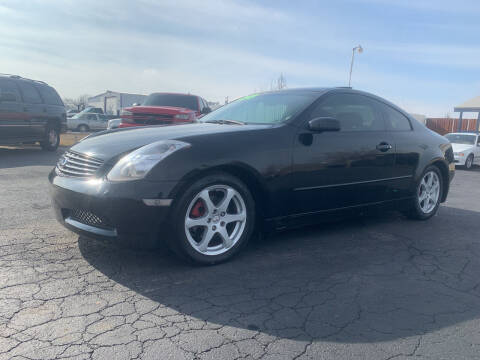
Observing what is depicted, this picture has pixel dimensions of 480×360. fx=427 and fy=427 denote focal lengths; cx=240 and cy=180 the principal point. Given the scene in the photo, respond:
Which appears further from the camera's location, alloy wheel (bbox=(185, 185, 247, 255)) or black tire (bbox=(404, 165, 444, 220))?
black tire (bbox=(404, 165, 444, 220))

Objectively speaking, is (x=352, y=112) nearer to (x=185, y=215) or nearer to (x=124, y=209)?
(x=185, y=215)

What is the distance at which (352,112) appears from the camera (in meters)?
4.62

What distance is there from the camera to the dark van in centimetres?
1030

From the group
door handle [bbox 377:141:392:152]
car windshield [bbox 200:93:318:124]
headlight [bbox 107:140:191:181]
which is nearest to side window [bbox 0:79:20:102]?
car windshield [bbox 200:93:318:124]

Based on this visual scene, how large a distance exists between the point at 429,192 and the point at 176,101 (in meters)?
8.60

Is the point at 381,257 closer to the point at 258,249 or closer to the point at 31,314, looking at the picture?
the point at 258,249

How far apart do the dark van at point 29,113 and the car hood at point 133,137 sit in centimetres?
758

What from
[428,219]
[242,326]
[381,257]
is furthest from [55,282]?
[428,219]

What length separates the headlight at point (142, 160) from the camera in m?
3.15

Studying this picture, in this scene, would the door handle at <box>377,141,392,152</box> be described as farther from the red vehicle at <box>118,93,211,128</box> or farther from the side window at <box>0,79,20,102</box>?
the side window at <box>0,79,20,102</box>

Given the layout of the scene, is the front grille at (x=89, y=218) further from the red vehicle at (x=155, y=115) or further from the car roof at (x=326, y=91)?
the red vehicle at (x=155, y=115)

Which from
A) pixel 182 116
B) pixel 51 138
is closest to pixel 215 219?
pixel 182 116

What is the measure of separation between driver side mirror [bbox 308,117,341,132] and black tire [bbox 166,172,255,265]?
2.92 ft

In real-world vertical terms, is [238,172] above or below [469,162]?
above
